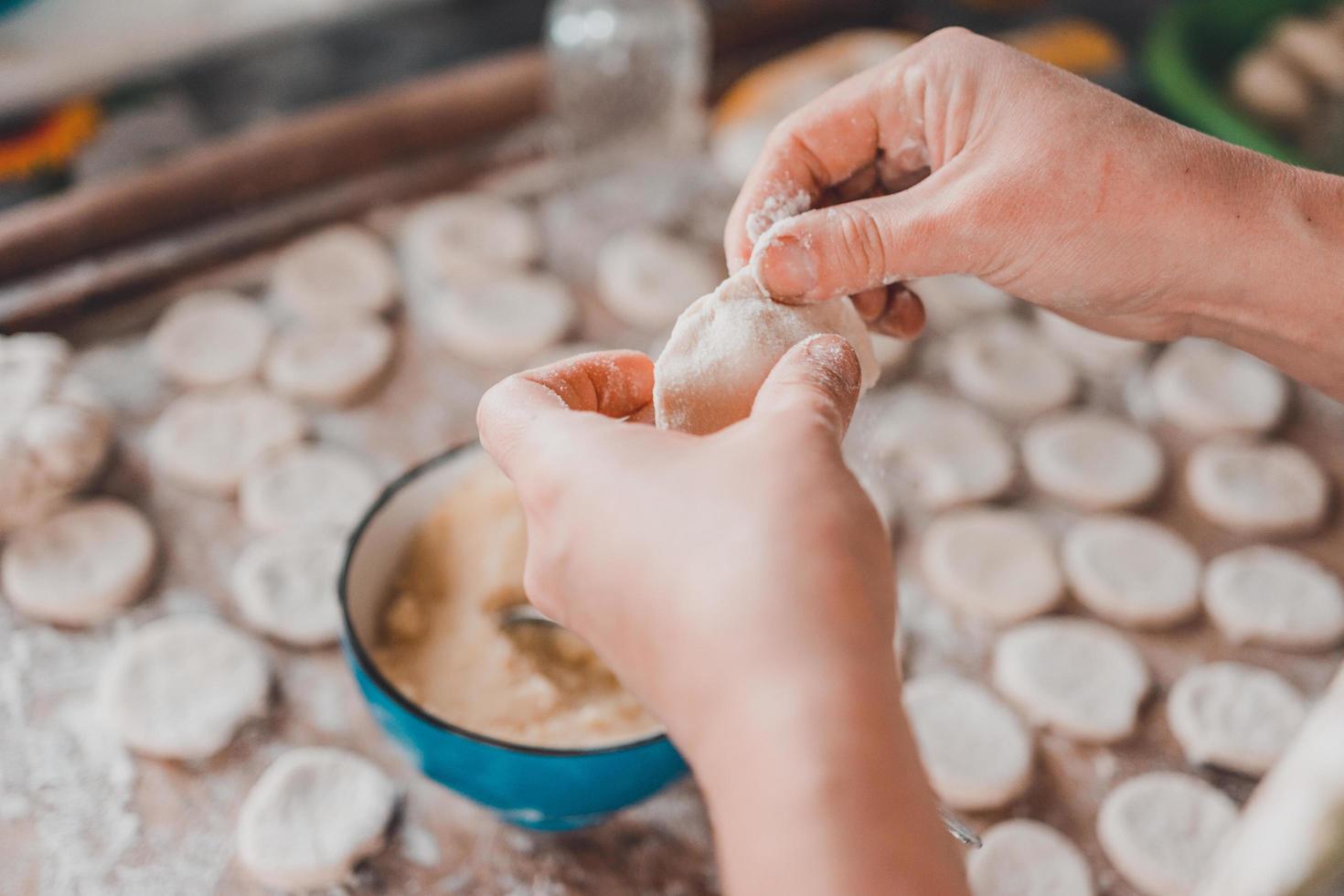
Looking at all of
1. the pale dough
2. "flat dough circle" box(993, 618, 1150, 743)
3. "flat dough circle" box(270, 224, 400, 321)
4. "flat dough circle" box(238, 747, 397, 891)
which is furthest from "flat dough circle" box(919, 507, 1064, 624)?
the pale dough

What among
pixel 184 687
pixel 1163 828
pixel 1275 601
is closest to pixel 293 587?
pixel 184 687

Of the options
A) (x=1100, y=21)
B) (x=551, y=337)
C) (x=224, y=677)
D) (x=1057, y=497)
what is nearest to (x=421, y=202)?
(x=551, y=337)

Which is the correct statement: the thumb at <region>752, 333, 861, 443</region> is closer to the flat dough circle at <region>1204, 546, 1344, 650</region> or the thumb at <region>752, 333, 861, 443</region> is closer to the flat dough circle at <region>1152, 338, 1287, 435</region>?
the flat dough circle at <region>1204, 546, 1344, 650</region>

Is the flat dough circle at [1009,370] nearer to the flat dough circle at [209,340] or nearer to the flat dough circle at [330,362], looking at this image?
the flat dough circle at [330,362]

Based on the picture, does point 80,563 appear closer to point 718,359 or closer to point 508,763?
point 508,763

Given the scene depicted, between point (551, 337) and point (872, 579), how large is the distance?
1222mm

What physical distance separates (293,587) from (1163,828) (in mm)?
1139

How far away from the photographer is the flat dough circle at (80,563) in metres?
1.40

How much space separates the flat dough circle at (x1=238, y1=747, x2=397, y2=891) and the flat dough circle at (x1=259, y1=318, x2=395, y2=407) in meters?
0.67

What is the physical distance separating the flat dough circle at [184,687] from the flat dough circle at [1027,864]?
0.88 metres

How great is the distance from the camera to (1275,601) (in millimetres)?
1514

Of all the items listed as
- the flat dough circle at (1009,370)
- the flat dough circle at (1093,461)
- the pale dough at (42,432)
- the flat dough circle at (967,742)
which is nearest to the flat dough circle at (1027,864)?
the flat dough circle at (967,742)

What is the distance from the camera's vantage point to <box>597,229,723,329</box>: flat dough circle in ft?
6.29

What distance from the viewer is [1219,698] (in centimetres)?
138
